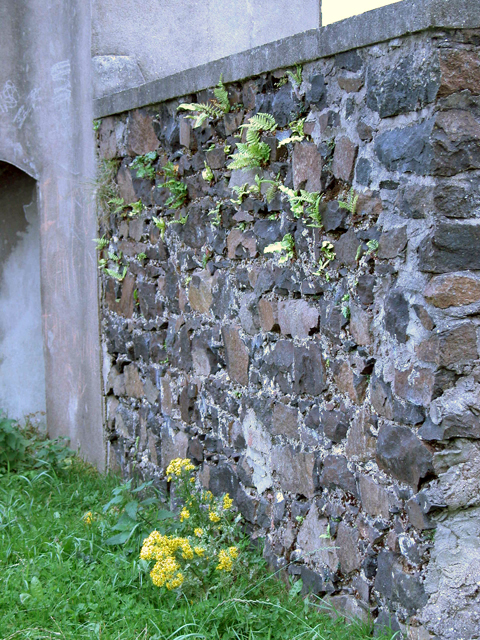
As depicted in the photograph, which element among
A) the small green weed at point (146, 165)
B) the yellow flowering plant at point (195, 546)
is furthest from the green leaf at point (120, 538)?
the small green weed at point (146, 165)

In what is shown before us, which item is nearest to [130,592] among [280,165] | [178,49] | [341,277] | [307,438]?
[307,438]

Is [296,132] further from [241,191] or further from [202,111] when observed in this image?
[202,111]

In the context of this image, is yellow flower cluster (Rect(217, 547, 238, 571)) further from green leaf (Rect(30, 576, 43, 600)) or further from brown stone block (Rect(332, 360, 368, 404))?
brown stone block (Rect(332, 360, 368, 404))

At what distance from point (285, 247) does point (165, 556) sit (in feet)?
4.34

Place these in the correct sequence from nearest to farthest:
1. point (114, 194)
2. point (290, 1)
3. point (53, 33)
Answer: point (114, 194), point (53, 33), point (290, 1)

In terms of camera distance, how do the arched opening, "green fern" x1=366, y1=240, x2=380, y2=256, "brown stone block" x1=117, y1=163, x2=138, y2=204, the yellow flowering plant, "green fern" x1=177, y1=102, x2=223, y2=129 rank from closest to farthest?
"green fern" x1=366, y1=240, x2=380, y2=256 → the yellow flowering plant → "green fern" x1=177, y1=102, x2=223, y2=129 → "brown stone block" x1=117, y1=163, x2=138, y2=204 → the arched opening

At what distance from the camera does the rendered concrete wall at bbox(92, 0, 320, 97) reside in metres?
4.87

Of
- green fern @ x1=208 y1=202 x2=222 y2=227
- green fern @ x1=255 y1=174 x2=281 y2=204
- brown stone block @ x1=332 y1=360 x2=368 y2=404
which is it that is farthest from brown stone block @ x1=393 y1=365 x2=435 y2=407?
green fern @ x1=208 y1=202 x2=222 y2=227

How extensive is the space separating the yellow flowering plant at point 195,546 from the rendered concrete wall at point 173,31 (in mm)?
2712

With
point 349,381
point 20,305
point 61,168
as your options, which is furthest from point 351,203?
point 20,305

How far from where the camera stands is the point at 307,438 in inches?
123

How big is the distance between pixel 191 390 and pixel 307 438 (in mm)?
1050

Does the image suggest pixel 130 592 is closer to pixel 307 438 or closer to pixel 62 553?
pixel 62 553

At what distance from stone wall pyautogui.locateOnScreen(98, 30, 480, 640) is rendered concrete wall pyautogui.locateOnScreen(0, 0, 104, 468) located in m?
1.17
